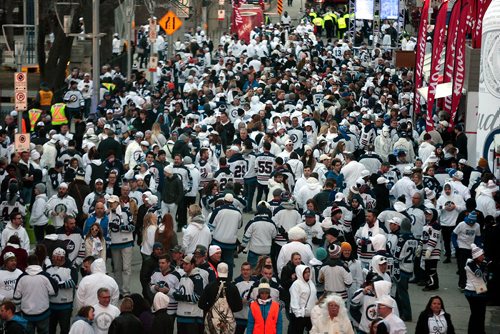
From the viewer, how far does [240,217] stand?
797 inches

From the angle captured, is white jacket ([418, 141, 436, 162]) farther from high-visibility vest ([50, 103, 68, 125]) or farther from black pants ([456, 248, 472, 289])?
high-visibility vest ([50, 103, 68, 125])

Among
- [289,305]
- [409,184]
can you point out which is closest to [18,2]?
[409,184]

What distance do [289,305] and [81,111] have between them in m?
20.2

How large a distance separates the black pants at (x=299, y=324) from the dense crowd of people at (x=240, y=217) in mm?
33

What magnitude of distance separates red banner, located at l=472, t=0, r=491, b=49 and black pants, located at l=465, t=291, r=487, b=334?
12.0 m

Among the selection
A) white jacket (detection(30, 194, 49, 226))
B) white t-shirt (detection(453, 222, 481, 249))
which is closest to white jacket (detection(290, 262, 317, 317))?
white t-shirt (detection(453, 222, 481, 249))

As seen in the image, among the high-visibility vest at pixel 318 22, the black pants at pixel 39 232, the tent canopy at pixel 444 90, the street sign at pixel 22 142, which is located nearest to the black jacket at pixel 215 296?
the black pants at pixel 39 232

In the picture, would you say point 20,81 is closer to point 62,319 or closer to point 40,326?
point 62,319

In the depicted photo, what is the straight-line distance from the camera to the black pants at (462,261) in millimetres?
20906

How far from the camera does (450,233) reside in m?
23.1

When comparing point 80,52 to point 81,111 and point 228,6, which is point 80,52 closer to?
point 81,111

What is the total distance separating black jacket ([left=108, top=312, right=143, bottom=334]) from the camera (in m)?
15.2

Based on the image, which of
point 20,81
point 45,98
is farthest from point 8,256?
point 45,98

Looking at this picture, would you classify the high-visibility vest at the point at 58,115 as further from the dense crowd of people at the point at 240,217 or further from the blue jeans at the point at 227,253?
the blue jeans at the point at 227,253
